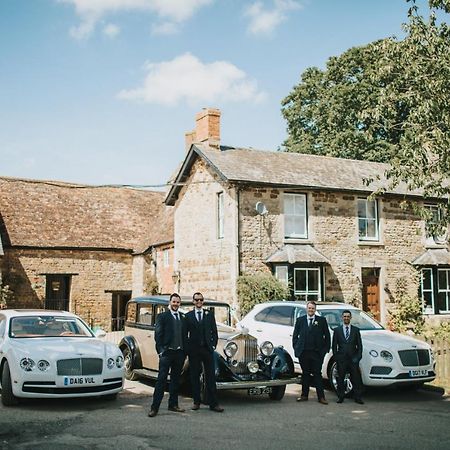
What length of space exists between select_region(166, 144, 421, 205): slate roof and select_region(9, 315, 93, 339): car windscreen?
10.8 metres

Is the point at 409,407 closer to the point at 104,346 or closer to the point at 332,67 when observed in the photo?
the point at 104,346

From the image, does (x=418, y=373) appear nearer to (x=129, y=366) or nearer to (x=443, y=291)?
(x=129, y=366)

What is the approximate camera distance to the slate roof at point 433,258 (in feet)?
80.3

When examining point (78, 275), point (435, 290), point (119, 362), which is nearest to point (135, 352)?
point (119, 362)

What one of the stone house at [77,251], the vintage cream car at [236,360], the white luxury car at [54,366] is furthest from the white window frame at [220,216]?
the white luxury car at [54,366]

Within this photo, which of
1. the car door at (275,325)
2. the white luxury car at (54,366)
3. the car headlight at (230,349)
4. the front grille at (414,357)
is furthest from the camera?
the car door at (275,325)

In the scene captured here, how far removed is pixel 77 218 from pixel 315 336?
21.7m

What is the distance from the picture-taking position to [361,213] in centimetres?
2430

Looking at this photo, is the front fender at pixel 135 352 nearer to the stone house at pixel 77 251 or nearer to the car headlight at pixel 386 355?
the car headlight at pixel 386 355

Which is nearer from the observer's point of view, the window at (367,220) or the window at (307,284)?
the window at (307,284)

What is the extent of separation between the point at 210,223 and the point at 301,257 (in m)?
3.90

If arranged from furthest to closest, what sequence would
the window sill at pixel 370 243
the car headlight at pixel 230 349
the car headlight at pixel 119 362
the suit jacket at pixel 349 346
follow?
the window sill at pixel 370 243
the suit jacket at pixel 349 346
the car headlight at pixel 230 349
the car headlight at pixel 119 362

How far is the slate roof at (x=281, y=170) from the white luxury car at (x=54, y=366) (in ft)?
38.6

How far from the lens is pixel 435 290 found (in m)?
25.0
